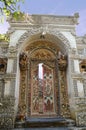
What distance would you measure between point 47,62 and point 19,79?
1900mm

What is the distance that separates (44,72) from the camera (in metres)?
9.05

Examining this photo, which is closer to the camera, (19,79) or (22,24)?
(19,79)

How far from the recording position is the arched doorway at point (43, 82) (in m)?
8.10

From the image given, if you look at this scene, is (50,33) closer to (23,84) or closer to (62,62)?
(62,62)

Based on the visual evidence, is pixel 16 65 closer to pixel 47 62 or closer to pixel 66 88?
pixel 47 62

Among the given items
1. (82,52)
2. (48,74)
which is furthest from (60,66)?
(82,52)

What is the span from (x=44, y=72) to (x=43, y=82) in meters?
0.59

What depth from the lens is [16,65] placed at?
8047 millimetres

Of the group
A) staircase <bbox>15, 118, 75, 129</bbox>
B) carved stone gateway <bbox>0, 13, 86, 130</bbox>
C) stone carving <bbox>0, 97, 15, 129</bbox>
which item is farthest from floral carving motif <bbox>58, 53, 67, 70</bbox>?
stone carving <bbox>0, 97, 15, 129</bbox>

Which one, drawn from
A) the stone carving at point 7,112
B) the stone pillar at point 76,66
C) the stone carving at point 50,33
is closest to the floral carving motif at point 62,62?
the stone carving at point 50,33

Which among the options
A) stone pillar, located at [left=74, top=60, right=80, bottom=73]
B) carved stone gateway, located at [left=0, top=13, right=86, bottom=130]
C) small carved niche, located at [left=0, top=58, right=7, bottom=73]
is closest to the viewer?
carved stone gateway, located at [left=0, top=13, right=86, bottom=130]

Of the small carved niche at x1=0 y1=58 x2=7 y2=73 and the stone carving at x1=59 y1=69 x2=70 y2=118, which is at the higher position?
the small carved niche at x1=0 y1=58 x2=7 y2=73

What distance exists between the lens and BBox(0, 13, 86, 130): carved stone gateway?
288 inches

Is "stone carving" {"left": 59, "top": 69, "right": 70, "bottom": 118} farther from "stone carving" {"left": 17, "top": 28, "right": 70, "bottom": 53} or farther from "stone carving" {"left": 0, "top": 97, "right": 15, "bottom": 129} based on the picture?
"stone carving" {"left": 0, "top": 97, "right": 15, "bottom": 129}
